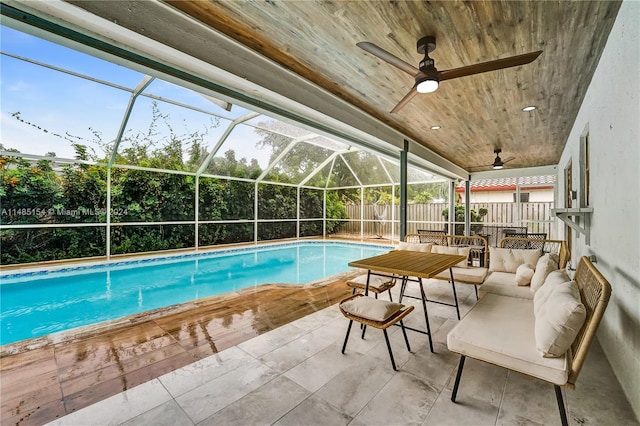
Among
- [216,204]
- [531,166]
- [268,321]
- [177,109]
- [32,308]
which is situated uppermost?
[177,109]

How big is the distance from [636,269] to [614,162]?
34.4 inches

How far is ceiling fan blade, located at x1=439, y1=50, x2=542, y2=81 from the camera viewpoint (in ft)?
6.33

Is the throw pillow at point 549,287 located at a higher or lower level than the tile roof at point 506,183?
lower

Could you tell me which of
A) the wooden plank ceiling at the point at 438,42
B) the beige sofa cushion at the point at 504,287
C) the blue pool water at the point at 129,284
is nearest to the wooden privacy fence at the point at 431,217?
the blue pool water at the point at 129,284

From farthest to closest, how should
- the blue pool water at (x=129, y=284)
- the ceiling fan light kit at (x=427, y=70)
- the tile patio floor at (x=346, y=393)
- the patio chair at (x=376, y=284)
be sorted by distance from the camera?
1. the blue pool water at (x=129, y=284)
2. the patio chair at (x=376, y=284)
3. the ceiling fan light kit at (x=427, y=70)
4. the tile patio floor at (x=346, y=393)

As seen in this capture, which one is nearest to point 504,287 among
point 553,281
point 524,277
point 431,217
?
point 524,277

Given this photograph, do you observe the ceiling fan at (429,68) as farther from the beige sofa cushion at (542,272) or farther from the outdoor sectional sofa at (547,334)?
the beige sofa cushion at (542,272)

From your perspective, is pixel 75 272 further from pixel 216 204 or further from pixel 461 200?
pixel 461 200

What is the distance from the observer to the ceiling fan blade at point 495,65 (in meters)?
1.93

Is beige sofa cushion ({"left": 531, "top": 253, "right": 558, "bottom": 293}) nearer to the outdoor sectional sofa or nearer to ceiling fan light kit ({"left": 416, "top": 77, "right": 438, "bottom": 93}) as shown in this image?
the outdoor sectional sofa

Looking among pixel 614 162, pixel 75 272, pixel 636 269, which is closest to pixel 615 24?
pixel 614 162

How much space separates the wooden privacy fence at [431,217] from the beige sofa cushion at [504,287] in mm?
5743

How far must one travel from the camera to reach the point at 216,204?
8.57m

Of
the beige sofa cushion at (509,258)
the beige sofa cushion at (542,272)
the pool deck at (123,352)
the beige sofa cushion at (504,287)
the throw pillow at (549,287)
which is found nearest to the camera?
the pool deck at (123,352)
